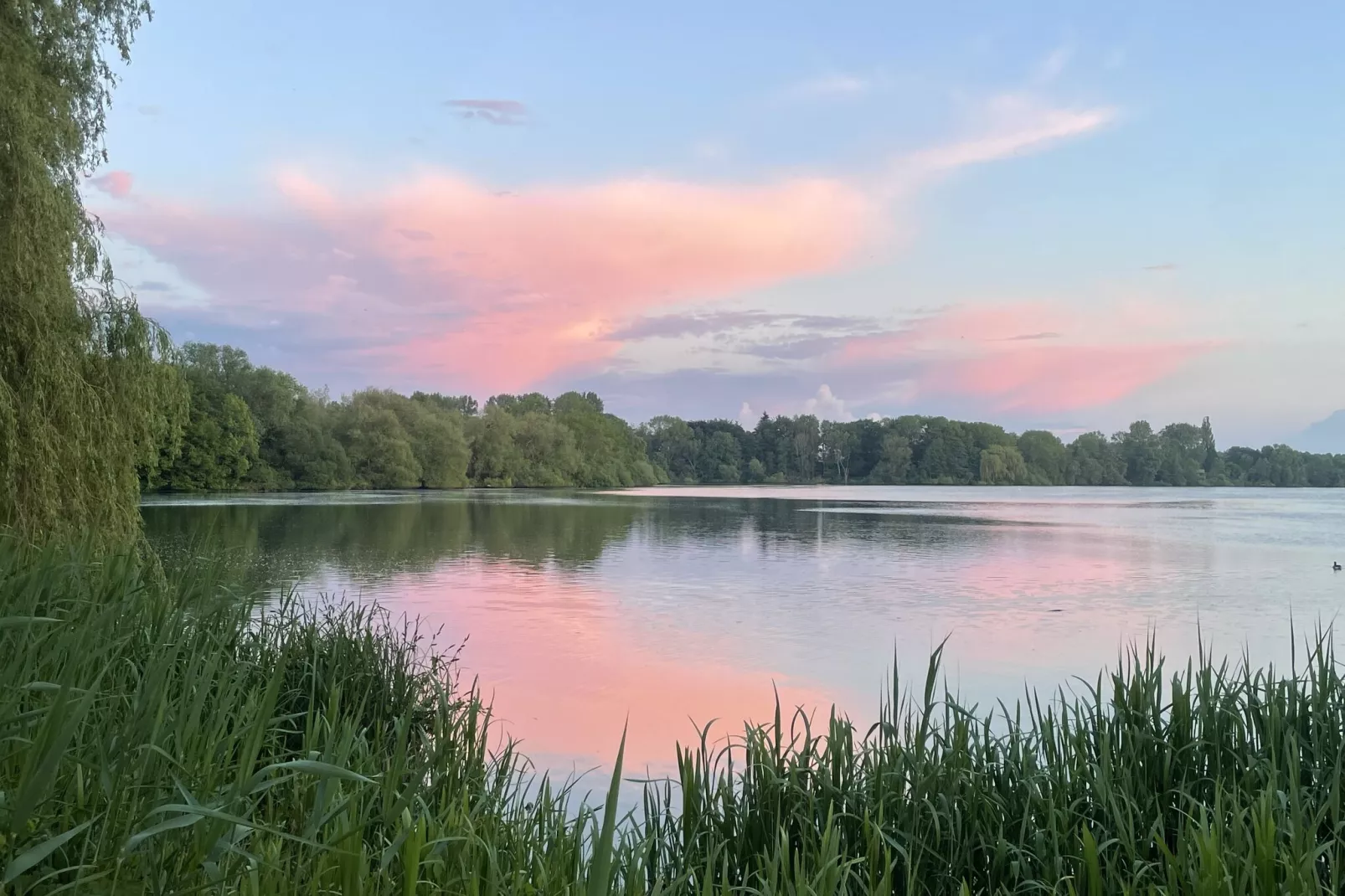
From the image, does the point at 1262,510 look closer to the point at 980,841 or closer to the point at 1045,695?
the point at 1045,695

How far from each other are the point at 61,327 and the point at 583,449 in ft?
259

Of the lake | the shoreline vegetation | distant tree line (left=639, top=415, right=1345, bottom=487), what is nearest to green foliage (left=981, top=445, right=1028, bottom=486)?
distant tree line (left=639, top=415, right=1345, bottom=487)

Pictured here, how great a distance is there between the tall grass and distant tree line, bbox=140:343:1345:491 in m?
8.77

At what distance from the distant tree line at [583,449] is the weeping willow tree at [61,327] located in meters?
1.35

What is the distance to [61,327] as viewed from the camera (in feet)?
30.5

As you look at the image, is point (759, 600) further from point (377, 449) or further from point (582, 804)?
point (377, 449)

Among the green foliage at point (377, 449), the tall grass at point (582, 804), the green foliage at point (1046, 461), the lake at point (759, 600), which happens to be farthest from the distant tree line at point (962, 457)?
the tall grass at point (582, 804)

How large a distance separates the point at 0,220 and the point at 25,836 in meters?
8.63

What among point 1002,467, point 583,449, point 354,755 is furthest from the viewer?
point 1002,467

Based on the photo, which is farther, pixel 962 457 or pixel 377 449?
pixel 962 457

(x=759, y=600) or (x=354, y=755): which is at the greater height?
(x=354, y=755)

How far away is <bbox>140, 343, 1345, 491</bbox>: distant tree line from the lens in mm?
53250

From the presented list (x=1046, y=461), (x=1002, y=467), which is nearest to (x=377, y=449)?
(x=1002, y=467)

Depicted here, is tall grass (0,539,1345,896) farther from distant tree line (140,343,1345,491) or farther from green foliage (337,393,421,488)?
green foliage (337,393,421,488)
